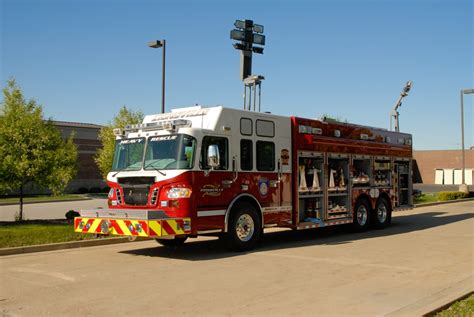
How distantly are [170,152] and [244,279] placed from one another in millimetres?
3450

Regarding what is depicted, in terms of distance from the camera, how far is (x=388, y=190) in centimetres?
1681

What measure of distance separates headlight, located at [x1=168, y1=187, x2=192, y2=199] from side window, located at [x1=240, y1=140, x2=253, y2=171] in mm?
1709

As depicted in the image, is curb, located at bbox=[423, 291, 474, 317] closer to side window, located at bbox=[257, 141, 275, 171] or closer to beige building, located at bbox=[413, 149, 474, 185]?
side window, located at bbox=[257, 141, 275, 171]

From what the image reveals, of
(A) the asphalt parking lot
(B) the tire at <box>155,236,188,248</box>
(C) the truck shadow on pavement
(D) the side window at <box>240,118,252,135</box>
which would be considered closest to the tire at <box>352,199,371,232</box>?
(C) the truck shadow on pavement

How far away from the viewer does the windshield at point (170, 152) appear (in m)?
10.5

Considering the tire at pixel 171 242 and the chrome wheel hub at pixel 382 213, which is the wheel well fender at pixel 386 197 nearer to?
the chrome wheel hub at pixel 382 213

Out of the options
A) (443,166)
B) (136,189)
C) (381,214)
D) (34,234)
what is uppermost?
(443,166)

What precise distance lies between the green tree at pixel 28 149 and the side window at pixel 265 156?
7.36m

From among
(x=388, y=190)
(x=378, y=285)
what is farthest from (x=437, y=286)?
(x=388, y=190)

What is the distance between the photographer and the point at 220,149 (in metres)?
11.1

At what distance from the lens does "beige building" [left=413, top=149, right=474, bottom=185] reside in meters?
75.2

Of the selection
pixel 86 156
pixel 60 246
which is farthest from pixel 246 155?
pixel 86 156

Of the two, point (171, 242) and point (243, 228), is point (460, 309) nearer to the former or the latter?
point (243, 228)

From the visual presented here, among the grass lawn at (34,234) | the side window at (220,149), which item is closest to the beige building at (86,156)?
the grass lawn at (34,234)
